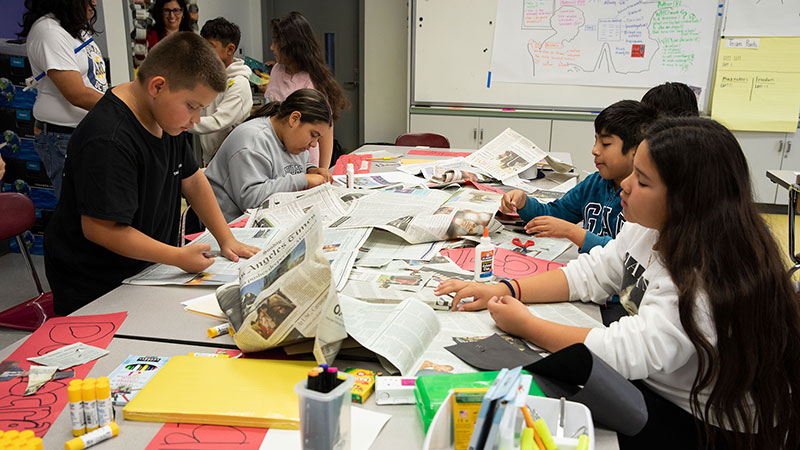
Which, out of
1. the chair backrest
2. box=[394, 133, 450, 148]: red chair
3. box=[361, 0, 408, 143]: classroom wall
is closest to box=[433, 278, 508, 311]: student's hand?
the chair backrest

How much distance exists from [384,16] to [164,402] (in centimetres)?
511

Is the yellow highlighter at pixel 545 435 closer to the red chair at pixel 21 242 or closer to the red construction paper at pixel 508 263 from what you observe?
the red construction paper at pixel 508 263

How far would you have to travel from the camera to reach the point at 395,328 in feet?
3.75

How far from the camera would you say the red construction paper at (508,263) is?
62.2 inches

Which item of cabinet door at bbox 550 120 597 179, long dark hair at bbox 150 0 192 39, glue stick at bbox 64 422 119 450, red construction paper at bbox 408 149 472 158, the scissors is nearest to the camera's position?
glue stick at bbox 64 422 119 450

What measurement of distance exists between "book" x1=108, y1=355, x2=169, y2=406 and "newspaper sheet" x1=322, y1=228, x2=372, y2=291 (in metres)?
0.46

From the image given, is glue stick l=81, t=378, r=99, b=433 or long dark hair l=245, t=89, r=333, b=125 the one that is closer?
glue stick l=81, t=378, r=99, b=433

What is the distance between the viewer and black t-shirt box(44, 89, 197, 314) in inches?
54.6

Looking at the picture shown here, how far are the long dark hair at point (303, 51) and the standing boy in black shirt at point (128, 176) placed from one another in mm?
1655

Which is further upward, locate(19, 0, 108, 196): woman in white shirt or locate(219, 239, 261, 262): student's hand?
locate(19, 0, 108, 196): woman in white shirt

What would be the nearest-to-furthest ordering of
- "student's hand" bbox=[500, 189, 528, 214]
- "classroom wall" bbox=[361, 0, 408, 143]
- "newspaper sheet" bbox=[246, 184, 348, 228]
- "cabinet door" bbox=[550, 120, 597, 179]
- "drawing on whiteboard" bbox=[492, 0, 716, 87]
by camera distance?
1. "newspaper sheet" bbox=[246, 184, 348, 228]
2. "student's hand" bbox=[500, 189, 528, 214]
3. "drawing on whiteboard" bbox=[492, 0, 716, 87]
4. "cabinet door" bbox=[550, 120, 597, 179]
5. "classroom wall" bbox=[361, 0, 408, 143]

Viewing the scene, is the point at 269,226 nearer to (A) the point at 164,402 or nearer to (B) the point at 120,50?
(A) the point at 164,402

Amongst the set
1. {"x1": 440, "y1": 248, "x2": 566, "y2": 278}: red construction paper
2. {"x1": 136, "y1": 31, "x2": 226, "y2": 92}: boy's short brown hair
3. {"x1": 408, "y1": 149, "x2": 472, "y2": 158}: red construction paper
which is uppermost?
{"x1": 136, "y1": 31, "x2": 226, "y2": 92}: boy's short brown hair

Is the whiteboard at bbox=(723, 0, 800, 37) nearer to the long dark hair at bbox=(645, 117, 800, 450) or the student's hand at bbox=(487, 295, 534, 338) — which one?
the long dark hair at bbox=(645, 117, 800, 450)
